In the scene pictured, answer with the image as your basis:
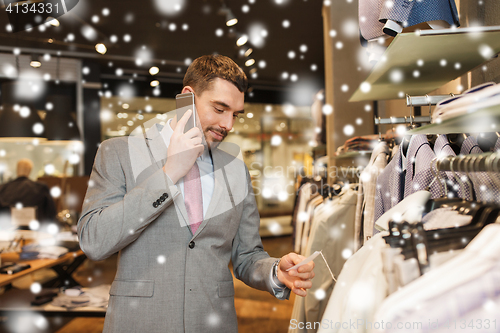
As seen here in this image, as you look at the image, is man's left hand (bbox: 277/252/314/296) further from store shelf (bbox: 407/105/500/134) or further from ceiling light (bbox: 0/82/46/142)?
ceiling light (bbox: 0/82/46/142)

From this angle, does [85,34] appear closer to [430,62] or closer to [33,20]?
[33,20]

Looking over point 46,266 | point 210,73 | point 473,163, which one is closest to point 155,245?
point 210,73

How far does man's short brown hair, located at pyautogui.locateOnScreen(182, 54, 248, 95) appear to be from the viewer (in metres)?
1.25

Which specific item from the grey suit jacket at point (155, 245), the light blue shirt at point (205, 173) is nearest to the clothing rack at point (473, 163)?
the grey suit jacket at point (155, 245)

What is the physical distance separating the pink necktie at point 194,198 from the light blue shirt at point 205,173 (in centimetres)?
2

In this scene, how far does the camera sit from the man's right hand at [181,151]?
38.4 inches

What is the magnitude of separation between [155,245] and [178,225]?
0.32 ft

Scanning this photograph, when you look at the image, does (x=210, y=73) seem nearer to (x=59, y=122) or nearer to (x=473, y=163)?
(x=473, y=163)

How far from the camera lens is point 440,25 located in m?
1.08

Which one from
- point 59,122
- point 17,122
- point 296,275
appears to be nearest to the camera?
point 296,275

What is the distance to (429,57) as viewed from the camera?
1106mm

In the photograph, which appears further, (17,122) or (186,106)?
(17,122)

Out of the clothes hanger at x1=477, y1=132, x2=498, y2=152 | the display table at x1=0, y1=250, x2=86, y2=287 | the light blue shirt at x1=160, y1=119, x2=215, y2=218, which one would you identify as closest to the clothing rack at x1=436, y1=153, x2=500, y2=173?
the clothes hanger at x1=477, y1=132, x2=498, y2=152

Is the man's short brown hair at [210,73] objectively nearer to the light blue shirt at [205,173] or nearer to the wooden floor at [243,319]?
the light blue shirt at [205,173]
